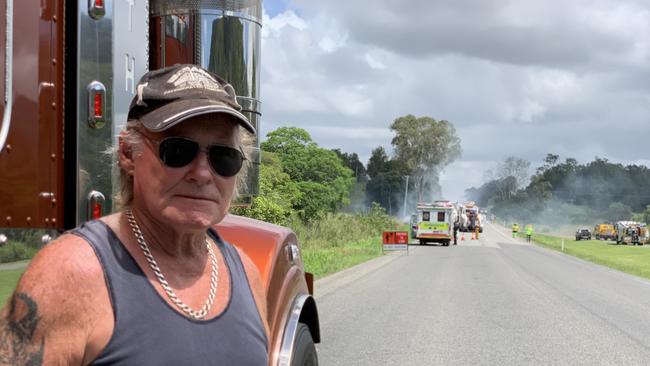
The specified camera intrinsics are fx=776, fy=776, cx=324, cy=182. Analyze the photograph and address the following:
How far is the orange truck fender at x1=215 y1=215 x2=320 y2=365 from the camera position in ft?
10.1

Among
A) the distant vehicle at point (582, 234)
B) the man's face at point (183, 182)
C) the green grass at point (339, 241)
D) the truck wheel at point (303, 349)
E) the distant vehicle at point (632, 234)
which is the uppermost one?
the man's face at point (183, 182)

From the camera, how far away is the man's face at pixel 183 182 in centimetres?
191

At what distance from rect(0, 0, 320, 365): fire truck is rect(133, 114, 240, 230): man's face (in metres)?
0.59

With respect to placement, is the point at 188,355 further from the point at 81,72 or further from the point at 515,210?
the point at 515,210

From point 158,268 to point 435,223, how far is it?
45141mm

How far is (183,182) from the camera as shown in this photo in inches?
75.9

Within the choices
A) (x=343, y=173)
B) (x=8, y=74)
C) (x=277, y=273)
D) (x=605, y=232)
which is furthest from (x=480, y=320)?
(x=605, y=232)

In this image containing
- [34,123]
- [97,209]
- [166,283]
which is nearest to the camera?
[166,283]

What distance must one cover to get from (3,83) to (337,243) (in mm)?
34593

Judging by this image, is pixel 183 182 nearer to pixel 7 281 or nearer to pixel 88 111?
pixel 7 281

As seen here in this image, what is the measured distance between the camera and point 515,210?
150500mm

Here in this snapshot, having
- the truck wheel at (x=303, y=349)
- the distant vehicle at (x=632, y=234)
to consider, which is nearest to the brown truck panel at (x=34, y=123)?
the truck wheel at (x=303, y=349)

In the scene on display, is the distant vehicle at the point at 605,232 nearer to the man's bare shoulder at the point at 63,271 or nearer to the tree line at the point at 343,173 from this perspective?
the tree line at the point at 343,173

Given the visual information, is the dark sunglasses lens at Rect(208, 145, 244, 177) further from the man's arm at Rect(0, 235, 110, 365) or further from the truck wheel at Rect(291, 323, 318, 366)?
the truck wheel at Rect(291, 323, 318, 366)
